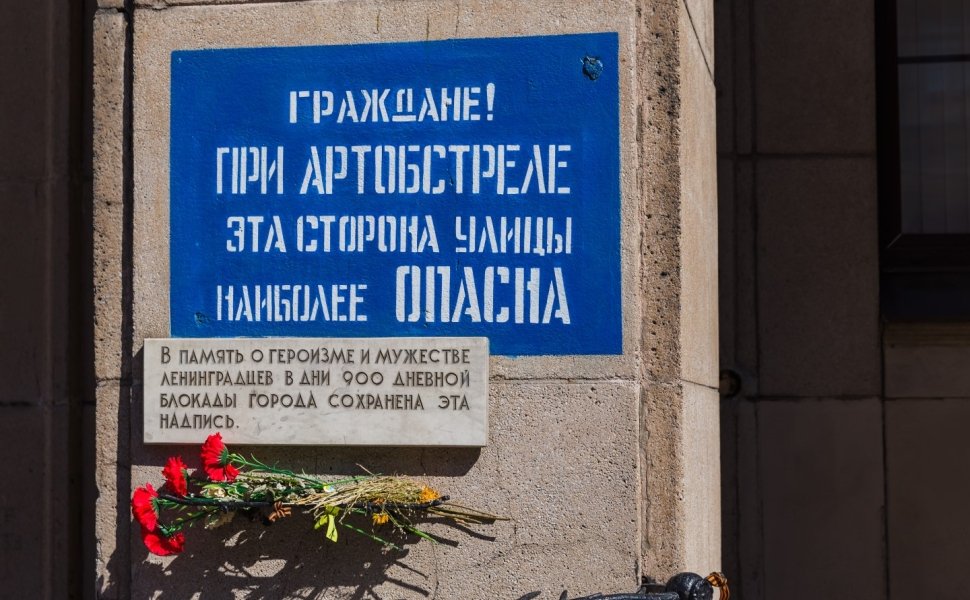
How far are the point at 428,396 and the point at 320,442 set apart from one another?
392 mm

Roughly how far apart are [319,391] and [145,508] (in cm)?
68

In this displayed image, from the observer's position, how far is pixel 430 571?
13.8 feet

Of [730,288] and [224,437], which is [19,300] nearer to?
[224,437]

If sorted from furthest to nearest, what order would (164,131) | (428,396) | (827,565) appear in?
(827,565) < (164,131) < (428,396)

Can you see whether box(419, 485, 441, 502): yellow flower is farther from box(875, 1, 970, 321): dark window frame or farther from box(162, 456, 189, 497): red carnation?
box(875, 1, 970, 321): dark window frame

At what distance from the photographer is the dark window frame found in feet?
18.9

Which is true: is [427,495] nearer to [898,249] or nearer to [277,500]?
[277,500]

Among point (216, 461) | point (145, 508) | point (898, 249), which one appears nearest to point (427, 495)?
point (216, 461)

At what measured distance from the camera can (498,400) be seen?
13.7 ft

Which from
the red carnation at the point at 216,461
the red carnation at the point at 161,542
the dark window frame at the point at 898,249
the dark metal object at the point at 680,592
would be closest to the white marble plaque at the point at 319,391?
the red carnation at the point at 216,461

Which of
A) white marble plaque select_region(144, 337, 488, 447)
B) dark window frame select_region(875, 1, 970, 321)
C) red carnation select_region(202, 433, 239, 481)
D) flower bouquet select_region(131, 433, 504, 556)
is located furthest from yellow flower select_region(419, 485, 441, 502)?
dark window frame select_region(875, 1, 970, 321)

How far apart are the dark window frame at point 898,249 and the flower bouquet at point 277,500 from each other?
8.46 ft

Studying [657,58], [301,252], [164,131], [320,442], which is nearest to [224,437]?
[320,442]

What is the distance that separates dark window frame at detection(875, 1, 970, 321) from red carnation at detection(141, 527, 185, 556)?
10.7ft
